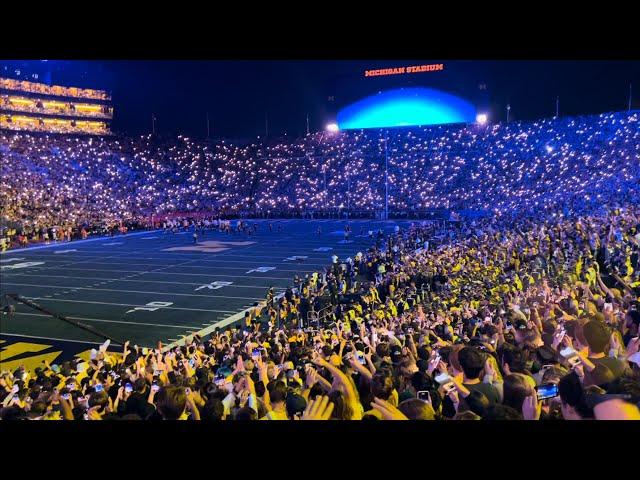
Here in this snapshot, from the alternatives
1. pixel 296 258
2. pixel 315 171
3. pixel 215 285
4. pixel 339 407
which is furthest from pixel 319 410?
pixel 315 171

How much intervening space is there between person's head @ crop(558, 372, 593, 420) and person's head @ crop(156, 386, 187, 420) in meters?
2.49

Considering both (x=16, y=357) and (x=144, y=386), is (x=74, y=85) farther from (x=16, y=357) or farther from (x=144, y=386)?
(x=144, y=386)

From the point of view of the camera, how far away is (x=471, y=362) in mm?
3928

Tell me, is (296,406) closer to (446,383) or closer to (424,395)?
(424,395)

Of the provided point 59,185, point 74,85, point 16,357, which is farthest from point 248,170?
point 16,357

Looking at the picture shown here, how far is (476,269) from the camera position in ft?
38.9

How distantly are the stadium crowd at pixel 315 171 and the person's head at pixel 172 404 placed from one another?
94.4ft

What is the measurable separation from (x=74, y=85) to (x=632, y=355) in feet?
239

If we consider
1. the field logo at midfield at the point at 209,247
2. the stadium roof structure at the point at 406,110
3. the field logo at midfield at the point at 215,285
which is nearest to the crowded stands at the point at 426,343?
the field logo at midfield at the point at 215,285

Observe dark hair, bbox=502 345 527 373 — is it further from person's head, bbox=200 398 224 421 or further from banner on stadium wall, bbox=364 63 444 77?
banner on stadium wall, bbox=364 63 444 77

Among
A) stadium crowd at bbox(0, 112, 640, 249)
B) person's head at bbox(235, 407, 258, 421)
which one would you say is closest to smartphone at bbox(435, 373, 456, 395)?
person's head at bbox(235, 407, 258, 421)

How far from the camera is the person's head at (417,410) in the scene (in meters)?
3.26

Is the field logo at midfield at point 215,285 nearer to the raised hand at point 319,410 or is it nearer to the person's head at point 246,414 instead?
the person's head at point 246,414
